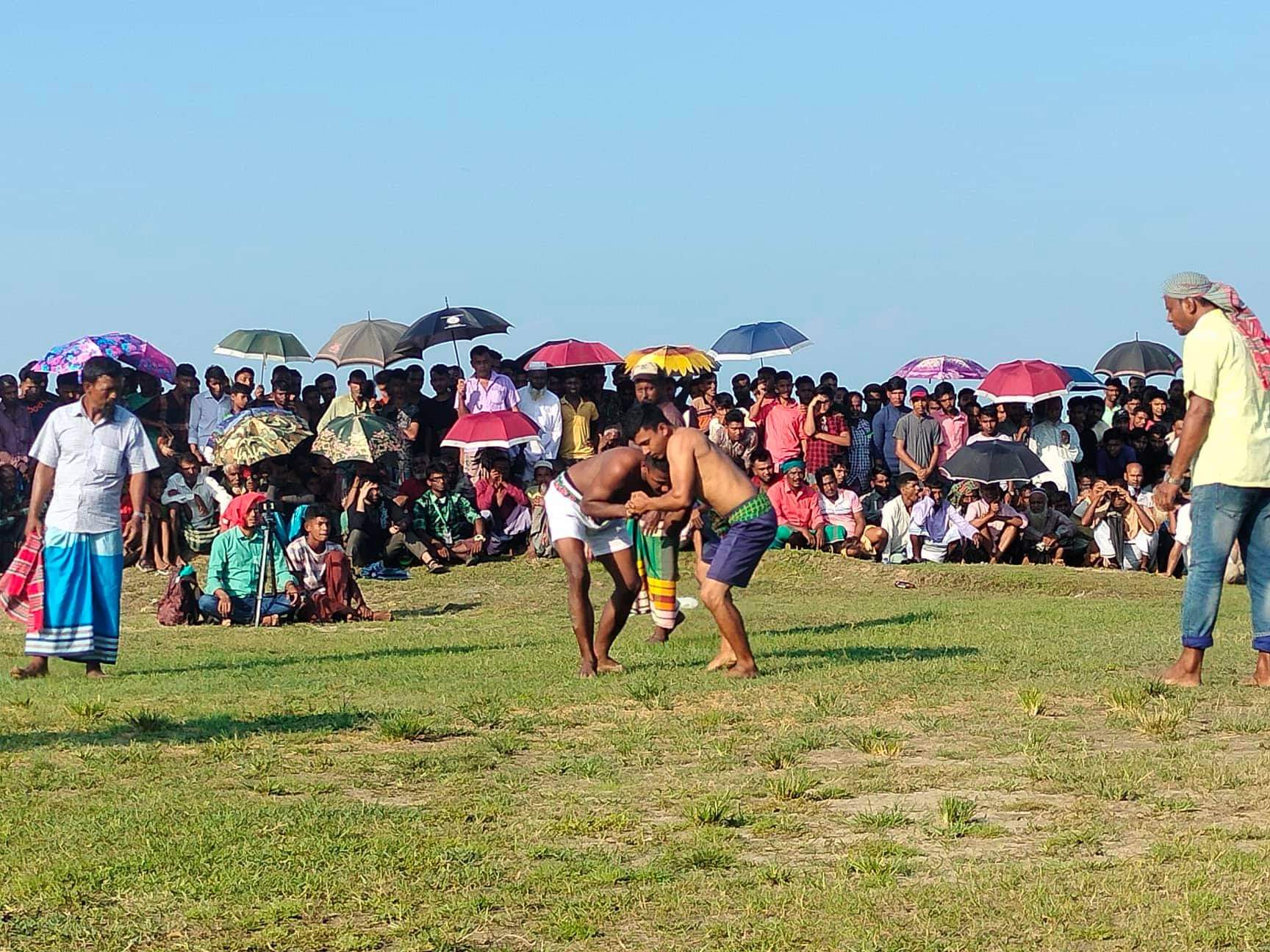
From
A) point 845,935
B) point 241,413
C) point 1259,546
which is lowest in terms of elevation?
point 845,935

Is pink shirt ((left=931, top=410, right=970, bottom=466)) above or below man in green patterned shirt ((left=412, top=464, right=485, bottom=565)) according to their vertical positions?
above

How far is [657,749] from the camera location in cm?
807

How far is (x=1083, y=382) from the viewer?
23797mm

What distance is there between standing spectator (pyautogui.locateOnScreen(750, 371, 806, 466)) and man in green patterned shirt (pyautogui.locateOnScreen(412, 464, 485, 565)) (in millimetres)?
3503

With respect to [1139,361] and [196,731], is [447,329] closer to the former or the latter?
[1139,361]

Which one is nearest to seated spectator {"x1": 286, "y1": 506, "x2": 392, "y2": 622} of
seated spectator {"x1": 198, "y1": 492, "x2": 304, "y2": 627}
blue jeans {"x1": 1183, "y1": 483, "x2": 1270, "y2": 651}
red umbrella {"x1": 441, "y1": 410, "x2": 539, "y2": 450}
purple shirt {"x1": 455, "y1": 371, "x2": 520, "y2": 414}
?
seated spectator {"x1": 198, "y1": 492, "x2": 304, "y2": 627}

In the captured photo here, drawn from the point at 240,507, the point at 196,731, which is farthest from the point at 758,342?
the point at 196,731

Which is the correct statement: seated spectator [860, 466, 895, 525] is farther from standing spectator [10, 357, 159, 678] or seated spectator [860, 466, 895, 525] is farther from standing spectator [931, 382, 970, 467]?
standing spectator [10, 357, 159, 678]

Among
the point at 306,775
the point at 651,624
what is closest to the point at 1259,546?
the point at 306,775

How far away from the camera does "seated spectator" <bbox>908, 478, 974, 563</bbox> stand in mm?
20438

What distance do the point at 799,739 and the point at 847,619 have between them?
284 inches

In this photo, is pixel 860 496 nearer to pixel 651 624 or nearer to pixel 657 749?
pixel 651 624

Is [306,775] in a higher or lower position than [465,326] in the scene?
lower

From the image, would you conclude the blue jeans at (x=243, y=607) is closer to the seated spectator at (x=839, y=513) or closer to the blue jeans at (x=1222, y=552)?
the seated spectator at (x=839, y=513)
